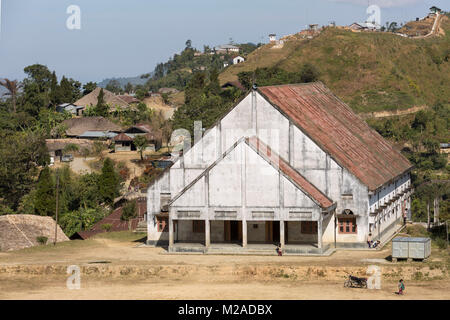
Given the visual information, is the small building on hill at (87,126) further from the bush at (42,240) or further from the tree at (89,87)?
the bush at (42,240)

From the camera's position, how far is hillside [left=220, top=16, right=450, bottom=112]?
14950cm

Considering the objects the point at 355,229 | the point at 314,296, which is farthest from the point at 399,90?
the point at 314,296

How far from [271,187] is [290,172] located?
2.59 metres

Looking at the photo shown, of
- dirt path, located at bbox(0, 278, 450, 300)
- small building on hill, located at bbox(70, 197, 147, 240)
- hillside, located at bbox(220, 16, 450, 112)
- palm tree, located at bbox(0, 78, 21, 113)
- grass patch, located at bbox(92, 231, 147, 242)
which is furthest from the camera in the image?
palm tree, located at bbox(0, 78, 21, 113)

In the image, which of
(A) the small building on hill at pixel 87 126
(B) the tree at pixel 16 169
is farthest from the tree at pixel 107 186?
(A) the small building on hill at pixel 87 126

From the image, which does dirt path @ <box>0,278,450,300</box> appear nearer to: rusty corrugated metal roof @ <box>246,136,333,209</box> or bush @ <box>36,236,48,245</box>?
rusty corrugated metal roof @ <box>246,136,333,209</box>

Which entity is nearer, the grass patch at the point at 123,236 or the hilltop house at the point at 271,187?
the hilltop house at the point at 271,187

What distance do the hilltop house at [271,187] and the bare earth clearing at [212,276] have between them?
2.64m

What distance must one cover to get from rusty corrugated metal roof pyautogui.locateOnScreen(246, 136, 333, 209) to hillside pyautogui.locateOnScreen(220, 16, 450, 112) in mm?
85706

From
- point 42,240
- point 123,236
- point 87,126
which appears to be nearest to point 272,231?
point 123,236

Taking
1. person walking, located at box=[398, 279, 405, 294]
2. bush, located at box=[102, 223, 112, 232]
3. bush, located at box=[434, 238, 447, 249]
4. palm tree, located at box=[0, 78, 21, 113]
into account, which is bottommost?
person walking, located at box=[398, 279, 405, 294]

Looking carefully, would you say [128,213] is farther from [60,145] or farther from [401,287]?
[60,145]

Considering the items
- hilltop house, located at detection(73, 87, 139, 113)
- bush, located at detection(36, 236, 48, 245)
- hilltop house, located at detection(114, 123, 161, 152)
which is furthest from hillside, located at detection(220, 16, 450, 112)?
bush, located at detection(36, 236, 48, 245)

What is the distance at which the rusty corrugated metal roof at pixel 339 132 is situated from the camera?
59.1 meters
